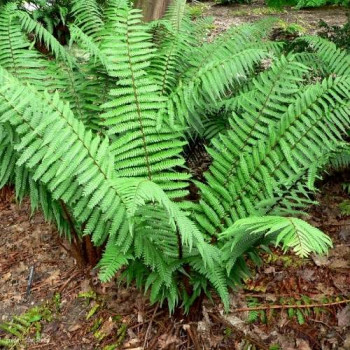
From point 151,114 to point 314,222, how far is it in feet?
4.49

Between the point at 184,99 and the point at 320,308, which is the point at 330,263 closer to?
the point at 320,308

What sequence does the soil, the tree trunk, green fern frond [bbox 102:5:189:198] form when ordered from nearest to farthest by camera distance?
green fern frond [bbox 102:5:189:198] < the tree trunk < the soil

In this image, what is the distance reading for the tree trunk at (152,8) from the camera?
3.07 m

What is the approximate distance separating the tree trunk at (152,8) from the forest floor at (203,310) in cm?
179

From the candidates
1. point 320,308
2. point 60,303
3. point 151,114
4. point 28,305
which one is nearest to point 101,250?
point 60,303

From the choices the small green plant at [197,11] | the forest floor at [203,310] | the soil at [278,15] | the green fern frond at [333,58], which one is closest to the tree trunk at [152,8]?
the green fern frond at [333,58]

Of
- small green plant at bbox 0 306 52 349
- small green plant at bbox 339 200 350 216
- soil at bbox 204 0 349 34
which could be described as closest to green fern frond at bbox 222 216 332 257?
small green plant at bbox 339 200 350 216

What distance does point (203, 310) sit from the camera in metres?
2.26

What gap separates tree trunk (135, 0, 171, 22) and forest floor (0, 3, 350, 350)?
1785 mm

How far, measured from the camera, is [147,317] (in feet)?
7.66

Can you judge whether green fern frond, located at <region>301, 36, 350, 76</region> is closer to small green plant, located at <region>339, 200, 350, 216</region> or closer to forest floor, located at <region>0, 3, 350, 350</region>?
forest floor, located at <region>0, 3, 350, 350</region>

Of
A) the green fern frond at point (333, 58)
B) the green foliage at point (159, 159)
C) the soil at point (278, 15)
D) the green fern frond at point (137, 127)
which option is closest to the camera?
the green foliage at point (159, 159)

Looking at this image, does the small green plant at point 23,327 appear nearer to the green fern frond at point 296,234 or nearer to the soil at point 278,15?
the green fern frond at point 296,234

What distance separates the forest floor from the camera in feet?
7.07
